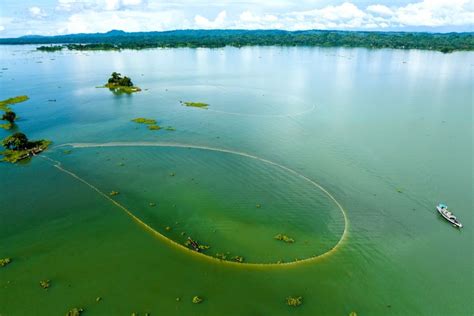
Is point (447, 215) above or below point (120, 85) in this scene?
below

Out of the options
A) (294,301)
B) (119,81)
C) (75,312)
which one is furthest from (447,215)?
(119,81)

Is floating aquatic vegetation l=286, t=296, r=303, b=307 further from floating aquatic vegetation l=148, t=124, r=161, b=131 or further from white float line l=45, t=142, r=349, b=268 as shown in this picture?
floating aquatic vegetation l=148, t=124, r=161, b=131

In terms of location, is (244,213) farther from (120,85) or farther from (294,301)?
(120,85)

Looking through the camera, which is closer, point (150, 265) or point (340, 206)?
point (150, 265)

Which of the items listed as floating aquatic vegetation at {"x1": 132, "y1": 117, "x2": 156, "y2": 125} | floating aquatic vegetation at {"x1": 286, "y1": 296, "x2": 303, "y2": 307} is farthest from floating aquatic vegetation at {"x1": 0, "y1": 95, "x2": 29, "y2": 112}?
floating aquatic vegetation at {"x1": 286, "y1": 296, "x2": 303, "y2": 307}

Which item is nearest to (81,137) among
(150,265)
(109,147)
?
(109,147)

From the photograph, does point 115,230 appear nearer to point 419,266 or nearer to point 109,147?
point 109,147

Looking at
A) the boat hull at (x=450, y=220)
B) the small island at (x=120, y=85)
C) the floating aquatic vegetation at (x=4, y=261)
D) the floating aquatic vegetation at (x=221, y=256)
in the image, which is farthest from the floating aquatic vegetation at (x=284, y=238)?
the small island at (x=120, y=85)
